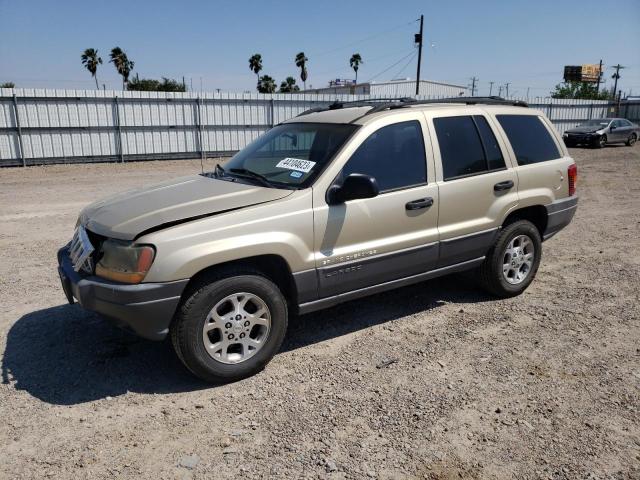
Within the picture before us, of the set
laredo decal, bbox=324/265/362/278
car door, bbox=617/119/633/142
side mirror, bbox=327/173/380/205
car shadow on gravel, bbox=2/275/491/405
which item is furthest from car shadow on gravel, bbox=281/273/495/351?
car door, bbox=617/119/633/142

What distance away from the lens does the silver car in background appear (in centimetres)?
2494

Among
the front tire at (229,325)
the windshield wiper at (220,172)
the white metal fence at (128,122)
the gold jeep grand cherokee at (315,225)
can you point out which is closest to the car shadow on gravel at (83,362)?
the front tire at (229,325)

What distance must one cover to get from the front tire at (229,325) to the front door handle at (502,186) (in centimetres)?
236

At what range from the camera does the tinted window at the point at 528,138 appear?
507cm

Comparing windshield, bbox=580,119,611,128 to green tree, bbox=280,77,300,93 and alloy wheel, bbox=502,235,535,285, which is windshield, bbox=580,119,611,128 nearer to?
alloy wheel, bbox=502,235,535,285

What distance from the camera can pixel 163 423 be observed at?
10.6ft

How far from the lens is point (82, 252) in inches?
143

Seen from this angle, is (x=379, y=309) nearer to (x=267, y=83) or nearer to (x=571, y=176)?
(x=571, y=176)

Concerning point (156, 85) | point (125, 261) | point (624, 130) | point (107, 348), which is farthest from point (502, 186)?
point (156, 85)

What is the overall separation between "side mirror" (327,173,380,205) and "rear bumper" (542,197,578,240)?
8.08 feet

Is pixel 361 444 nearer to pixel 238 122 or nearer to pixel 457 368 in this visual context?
pixel 457 368

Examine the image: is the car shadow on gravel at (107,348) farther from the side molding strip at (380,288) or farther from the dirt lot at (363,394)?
the side molding strip at (380,288)

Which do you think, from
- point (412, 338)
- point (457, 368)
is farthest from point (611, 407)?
point (412, 338)

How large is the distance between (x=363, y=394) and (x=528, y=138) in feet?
10.6
